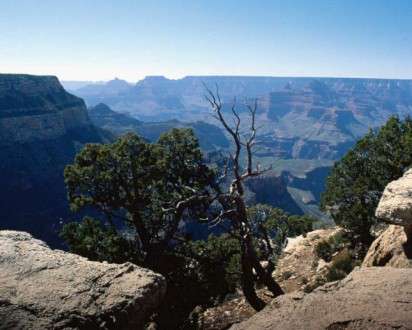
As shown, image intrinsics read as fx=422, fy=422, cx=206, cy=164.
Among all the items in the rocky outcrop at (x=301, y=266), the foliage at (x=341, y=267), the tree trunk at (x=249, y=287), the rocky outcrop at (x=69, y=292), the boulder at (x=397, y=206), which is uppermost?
the boulder at (x=397, y=206)

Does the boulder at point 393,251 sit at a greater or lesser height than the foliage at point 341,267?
greater

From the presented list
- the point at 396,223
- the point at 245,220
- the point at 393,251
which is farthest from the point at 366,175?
the point at 396,223

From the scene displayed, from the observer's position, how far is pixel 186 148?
27172 mm

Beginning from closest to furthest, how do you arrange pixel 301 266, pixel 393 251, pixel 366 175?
pixel 393 251, pixel 366 175, pixel 301 266

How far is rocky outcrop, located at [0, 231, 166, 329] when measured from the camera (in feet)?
32.1

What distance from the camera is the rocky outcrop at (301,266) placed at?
2382 cm

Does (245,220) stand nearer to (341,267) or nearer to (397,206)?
(341,267)

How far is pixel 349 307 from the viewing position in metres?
9.98

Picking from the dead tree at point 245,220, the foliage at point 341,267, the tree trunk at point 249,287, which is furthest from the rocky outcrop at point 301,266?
the tree trunk at point 249,287

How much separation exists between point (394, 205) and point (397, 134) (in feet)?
52.6

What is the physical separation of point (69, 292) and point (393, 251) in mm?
12419

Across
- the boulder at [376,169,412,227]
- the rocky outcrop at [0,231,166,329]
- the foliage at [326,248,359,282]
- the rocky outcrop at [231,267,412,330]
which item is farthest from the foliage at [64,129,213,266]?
the rocky outcrop at [231,267,412,330]

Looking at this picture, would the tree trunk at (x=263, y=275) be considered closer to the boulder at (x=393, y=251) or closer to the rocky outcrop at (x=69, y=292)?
the boulder at (x=393, y=251)

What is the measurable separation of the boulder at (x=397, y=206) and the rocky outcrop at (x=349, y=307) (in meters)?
3.42
